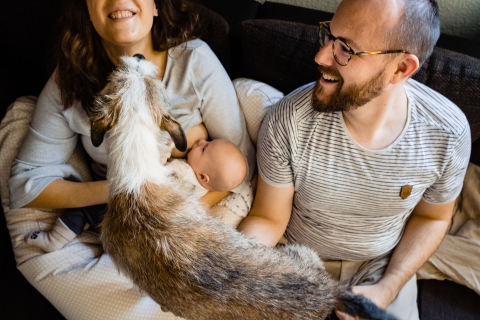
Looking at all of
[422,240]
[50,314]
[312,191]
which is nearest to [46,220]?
[50,314]

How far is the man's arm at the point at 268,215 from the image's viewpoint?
1524 millimetres

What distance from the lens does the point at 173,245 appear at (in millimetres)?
1229

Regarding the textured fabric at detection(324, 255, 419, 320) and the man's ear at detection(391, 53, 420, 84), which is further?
the textured fabric at detection(324, 255, 419, 320)

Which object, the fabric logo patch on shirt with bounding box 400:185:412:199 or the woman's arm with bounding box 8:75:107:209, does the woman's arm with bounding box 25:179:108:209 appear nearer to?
the woman's arm with bounding box 8:75:107:209

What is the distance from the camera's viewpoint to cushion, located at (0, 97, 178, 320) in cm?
151

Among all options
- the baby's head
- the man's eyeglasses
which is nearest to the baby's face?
the baby's head

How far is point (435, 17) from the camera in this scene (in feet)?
3.87

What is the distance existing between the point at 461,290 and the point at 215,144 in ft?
4.06

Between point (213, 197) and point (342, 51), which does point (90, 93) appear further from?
point (342, 51)

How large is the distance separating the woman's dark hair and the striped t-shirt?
56cm

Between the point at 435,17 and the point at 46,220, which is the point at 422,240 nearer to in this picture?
the point at 435,17

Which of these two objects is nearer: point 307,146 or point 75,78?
point 307,146

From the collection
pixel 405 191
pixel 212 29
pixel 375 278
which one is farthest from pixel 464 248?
pixel 212 29

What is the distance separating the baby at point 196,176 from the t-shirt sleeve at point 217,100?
0.06 metres
